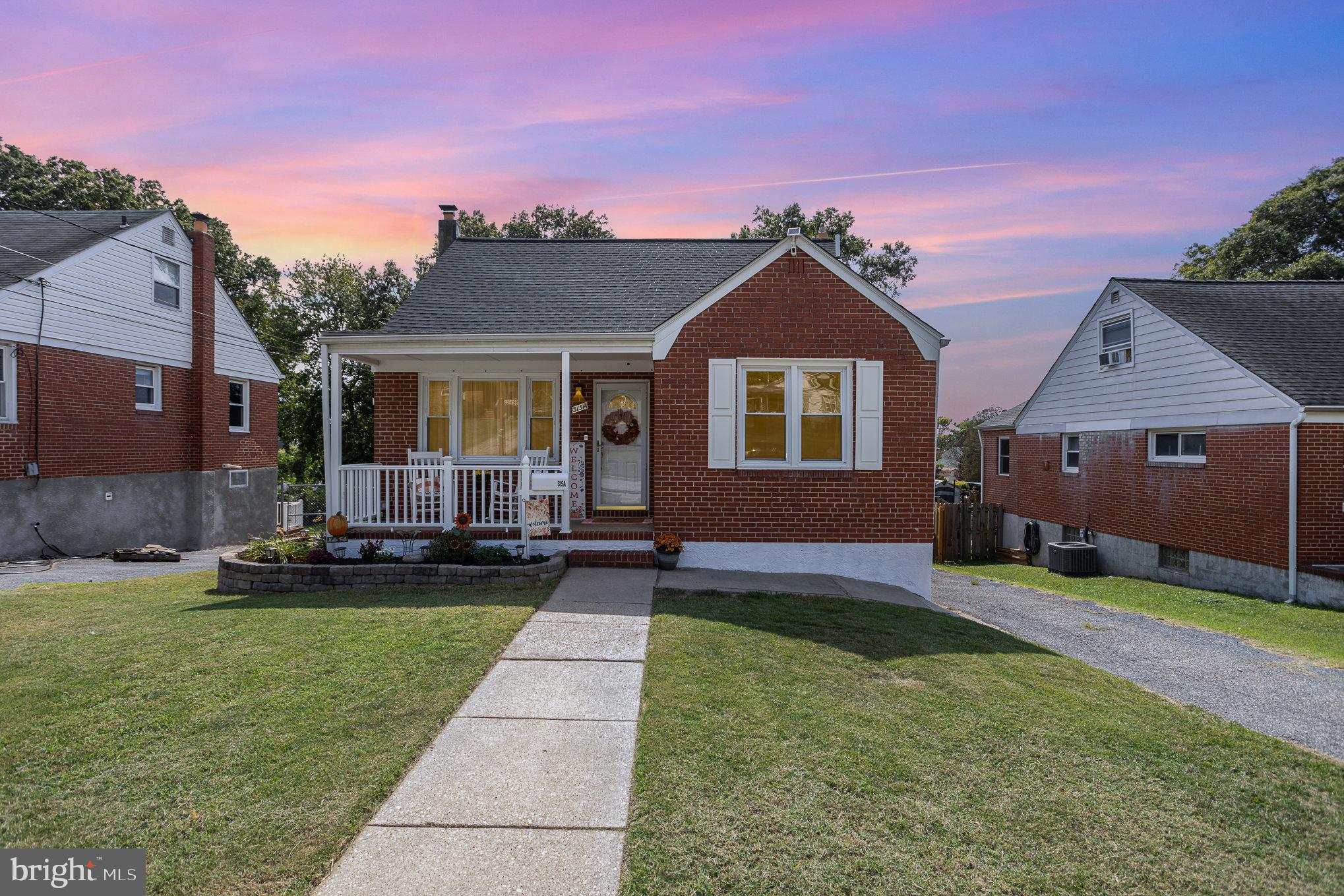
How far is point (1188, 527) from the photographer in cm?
1398

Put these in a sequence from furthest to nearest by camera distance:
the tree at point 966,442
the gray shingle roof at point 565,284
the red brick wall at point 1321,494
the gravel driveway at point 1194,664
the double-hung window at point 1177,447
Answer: the tree at point 966,442 < the double-hung window at point 1177,447 < the red brick wall at point 1321,494 < the gray shingle roof at point 565,284 < the gravel driveway at point 1194,664

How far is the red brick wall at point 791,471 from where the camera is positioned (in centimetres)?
999

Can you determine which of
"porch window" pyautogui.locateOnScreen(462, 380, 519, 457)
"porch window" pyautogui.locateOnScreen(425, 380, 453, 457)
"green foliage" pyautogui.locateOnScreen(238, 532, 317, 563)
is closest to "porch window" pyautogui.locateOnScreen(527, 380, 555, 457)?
"porch window" pyautogui.locateOnScreen(462, 380, 519, 457)

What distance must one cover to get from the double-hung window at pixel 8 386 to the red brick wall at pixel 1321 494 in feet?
78.0

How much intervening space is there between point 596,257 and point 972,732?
11446mm

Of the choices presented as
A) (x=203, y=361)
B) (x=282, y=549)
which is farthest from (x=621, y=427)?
(x=203, y=361)

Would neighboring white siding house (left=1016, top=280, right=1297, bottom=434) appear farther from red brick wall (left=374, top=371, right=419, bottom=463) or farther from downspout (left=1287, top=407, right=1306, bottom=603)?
red brick wall (left=374, top=371, right=419, bottom=463)

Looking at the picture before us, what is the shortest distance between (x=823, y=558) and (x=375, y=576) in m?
6.09

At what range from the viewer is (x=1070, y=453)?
18.6 meters

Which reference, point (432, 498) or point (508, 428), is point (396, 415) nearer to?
point (508, 428)

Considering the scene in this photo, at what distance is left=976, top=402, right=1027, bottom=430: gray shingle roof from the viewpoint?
21656 mm

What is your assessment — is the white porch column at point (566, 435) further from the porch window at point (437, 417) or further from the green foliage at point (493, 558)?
the porch window at point (437, 417)

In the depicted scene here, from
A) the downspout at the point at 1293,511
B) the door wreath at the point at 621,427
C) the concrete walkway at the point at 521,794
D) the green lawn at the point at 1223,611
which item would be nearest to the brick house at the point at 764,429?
the door wreath at the point at 621,427

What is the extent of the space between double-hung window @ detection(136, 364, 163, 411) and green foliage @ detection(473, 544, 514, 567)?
13427 millimetres
